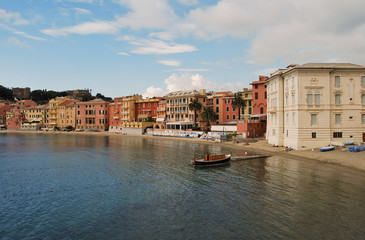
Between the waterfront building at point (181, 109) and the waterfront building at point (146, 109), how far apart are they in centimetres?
1108

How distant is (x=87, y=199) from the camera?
27125 mm

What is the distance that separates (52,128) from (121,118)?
178 ft

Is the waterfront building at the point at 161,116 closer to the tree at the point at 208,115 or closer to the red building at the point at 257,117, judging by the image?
the tree at the point at 208,115

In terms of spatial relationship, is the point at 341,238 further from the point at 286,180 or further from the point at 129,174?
the point at 129,174

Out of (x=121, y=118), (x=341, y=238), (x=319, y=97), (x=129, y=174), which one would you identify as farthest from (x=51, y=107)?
(x=341, y=238)

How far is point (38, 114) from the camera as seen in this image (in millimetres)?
159875

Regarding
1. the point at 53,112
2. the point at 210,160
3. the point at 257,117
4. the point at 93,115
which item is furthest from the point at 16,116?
the point at 210,160

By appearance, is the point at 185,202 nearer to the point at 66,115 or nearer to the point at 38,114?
the point at 66,115

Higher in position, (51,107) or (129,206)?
(51,107)

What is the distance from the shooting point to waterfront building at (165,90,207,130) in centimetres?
10100

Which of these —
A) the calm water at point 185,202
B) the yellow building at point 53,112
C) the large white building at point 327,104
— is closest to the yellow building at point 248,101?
the large white building at point 327,104

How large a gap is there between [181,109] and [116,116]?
43.4 metres

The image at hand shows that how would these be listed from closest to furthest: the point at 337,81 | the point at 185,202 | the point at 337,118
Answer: the point at 185,202 < the point at 337,81 < the point at 337,118

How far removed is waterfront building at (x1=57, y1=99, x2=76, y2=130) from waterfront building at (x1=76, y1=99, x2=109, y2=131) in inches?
109
